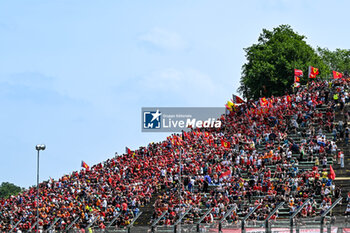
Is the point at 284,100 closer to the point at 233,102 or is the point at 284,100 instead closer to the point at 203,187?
the point at 233,102

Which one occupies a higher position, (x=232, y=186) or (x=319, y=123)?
(x=319, y=123)

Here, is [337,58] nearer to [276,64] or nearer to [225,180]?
[276,64]

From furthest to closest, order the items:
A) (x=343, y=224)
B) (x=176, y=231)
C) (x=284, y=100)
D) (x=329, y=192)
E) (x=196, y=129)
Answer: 1. (x=196, y=129)
2. (x=284, y=100)
3. (x=329, y=192)
4. (x=176, y=231)
5. (x=343, y=224)

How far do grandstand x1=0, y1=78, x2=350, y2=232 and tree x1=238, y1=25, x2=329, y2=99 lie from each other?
22.6 meters

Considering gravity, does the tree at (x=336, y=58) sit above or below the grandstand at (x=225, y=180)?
above

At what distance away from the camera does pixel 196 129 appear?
244 ft

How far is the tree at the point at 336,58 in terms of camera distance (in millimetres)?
125125

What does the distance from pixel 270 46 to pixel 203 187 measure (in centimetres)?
4824

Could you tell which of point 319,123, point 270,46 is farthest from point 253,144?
point 270,46
